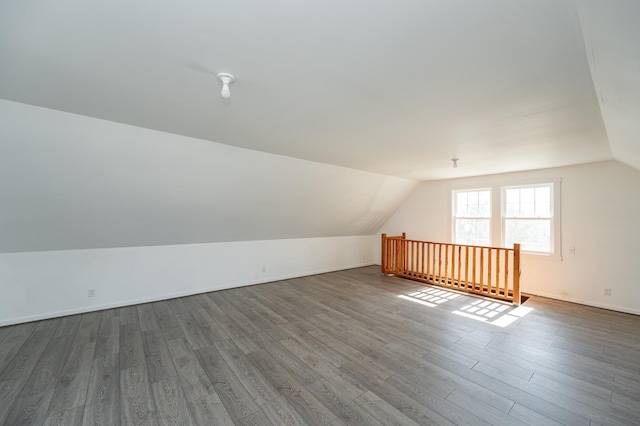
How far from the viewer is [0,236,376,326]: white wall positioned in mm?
3371

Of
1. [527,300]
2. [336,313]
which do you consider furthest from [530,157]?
[336,313]

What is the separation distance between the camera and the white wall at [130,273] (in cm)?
337

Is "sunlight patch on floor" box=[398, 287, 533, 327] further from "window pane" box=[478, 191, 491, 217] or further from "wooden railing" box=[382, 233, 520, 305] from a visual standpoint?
"window pane" box=[478, 191, 491, 217]

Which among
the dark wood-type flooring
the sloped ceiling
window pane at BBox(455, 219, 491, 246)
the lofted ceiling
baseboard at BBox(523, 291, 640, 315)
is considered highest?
the lofted ceiling

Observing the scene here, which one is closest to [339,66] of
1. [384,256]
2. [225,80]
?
[225,80]

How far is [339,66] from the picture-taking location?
1.65 meters

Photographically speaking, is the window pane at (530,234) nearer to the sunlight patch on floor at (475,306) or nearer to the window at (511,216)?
the window at (511,216)

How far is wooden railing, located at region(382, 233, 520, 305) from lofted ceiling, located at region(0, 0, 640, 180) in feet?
7.96

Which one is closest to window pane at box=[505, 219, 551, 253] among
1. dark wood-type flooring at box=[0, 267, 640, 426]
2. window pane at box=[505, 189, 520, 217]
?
window pane at box=[505, 189, 520, 217]

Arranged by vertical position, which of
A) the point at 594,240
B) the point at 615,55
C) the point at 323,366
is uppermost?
the point at 615,55

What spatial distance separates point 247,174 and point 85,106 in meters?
1.90

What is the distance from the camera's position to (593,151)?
3.46m

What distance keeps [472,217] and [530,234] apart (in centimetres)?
105

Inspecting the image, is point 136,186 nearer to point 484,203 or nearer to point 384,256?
point 384,256
